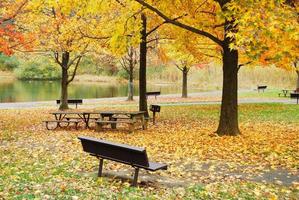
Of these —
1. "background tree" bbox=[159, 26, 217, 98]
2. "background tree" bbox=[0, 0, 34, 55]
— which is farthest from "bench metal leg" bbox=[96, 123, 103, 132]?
"background tree" bbox=[0, 0, 34, 55]

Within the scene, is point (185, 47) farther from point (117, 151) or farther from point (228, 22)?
point (117, 151)

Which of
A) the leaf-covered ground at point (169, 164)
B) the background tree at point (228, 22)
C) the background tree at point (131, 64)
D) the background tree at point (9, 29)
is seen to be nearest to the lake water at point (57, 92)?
the background tree at point (131, 64)

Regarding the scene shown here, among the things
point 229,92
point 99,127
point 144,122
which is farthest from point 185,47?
point 229,92

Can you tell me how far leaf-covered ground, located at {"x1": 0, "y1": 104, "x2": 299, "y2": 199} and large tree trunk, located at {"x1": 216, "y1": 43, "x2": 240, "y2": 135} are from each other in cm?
52

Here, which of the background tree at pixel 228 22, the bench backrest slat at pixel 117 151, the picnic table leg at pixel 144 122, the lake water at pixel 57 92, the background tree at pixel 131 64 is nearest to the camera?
the bench backrest slat at pixel 117 151

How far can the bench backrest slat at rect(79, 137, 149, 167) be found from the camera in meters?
8.04

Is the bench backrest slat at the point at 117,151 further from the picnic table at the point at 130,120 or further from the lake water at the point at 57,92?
the lake water at the point at 57,92

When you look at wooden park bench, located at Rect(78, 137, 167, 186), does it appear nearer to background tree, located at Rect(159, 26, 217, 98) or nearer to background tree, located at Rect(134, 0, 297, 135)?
background tree, located at Rect(134, 0, 297, 135)

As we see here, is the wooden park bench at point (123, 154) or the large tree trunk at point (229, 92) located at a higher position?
the large tree trunk at point (229, 92)

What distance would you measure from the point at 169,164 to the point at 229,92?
5.05 metres

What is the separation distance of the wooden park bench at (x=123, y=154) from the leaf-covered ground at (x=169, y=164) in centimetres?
38

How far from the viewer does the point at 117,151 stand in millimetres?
8555

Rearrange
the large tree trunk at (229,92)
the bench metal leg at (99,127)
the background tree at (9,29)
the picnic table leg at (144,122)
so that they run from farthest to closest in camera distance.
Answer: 1. the background tree at (9,29)
2. the picnic table leg at (144,122)
3. the bench metal leg at (99,127)
4. the large tree trunk at (229,92)

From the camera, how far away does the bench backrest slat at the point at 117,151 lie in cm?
804
